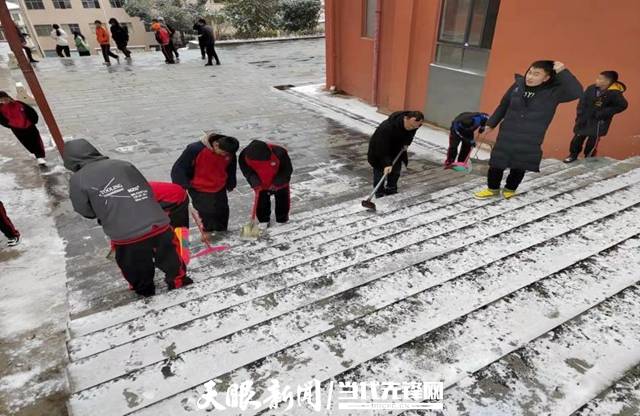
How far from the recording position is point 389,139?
4.48m

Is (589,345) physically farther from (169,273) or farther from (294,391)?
(169,273)

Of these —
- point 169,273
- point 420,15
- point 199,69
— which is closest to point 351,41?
point 420,15

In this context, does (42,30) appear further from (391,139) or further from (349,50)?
(391,139)

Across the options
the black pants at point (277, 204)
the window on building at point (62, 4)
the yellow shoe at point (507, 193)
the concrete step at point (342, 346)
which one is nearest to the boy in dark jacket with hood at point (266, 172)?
the black pants at point (277, 204)

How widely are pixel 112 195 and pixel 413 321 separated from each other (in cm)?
212

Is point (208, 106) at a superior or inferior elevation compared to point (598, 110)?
inferior

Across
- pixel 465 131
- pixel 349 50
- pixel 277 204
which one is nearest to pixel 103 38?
pixel 349 50

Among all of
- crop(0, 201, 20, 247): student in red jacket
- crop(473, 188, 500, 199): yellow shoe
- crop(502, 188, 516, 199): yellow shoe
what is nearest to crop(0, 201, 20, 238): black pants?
crop(0, 201, 20, 247): student in red jacket

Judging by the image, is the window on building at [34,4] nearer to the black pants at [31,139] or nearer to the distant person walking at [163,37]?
the distant person walking at [163,37]

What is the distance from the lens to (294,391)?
5.68 ft

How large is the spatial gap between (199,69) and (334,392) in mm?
14931

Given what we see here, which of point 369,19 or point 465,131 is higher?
point 369,19

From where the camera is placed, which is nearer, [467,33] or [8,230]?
[8,230]

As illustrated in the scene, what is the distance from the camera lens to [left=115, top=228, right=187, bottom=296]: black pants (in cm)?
272
